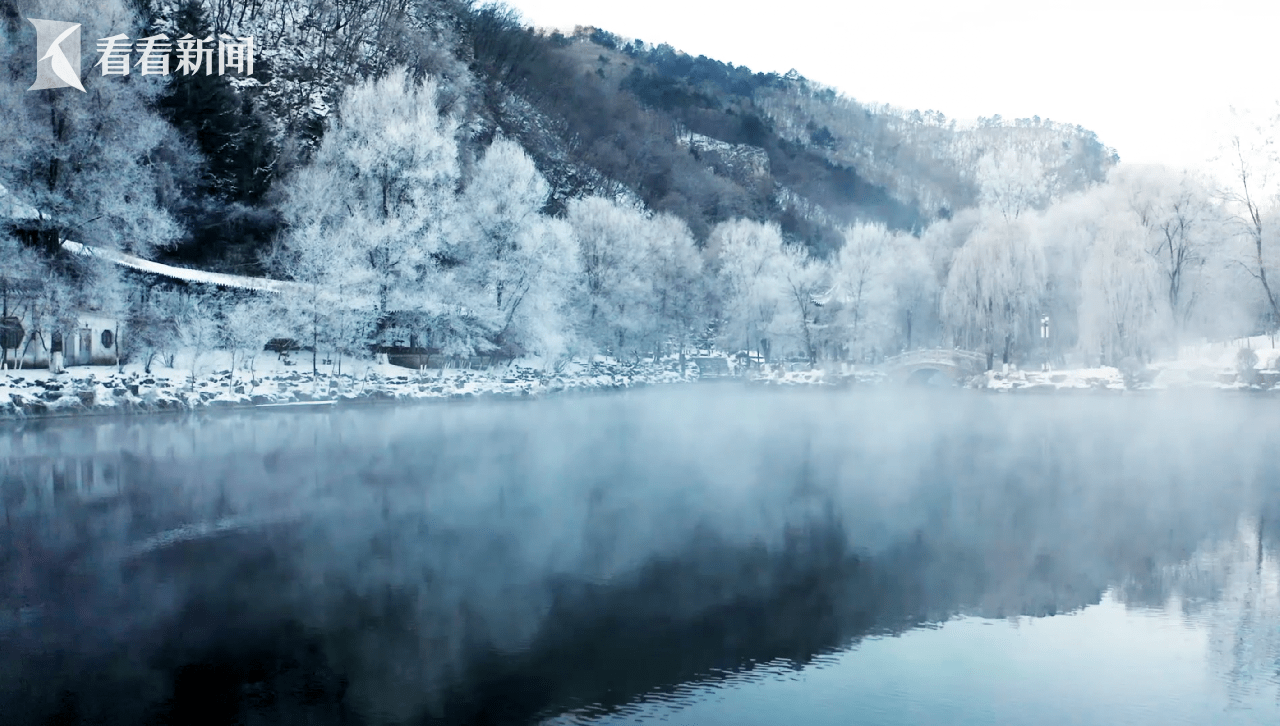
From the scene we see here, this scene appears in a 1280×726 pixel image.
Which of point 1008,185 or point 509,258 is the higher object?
point 1008,185

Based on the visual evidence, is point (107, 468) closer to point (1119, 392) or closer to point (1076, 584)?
point (1076, 584)

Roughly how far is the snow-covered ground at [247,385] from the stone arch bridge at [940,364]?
1610 cm

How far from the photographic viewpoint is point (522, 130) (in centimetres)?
7819

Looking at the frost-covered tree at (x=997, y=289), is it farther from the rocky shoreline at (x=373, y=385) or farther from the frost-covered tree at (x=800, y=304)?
the frost-covered tree at (x=800, y=304)

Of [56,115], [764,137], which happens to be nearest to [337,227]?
[56,115]

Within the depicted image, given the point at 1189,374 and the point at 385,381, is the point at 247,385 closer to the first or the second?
the point at 385,381

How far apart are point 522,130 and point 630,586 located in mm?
71740

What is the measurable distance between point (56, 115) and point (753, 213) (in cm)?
8026

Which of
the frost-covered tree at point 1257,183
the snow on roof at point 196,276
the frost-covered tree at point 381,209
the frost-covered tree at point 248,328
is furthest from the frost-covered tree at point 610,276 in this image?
the frost-covered tree at point 1257,183

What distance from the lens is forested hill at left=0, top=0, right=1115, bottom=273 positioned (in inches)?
1348

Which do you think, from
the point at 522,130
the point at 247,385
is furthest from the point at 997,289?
the point at 522,130

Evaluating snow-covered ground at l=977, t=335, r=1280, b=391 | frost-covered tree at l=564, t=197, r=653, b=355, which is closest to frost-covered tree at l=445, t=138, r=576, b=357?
frost-covered tree at l=564, t=197, r=653, b=355

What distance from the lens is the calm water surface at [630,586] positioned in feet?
23.1

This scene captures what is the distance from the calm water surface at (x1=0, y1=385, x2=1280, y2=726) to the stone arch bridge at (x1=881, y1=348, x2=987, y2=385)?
26179 millimetres
